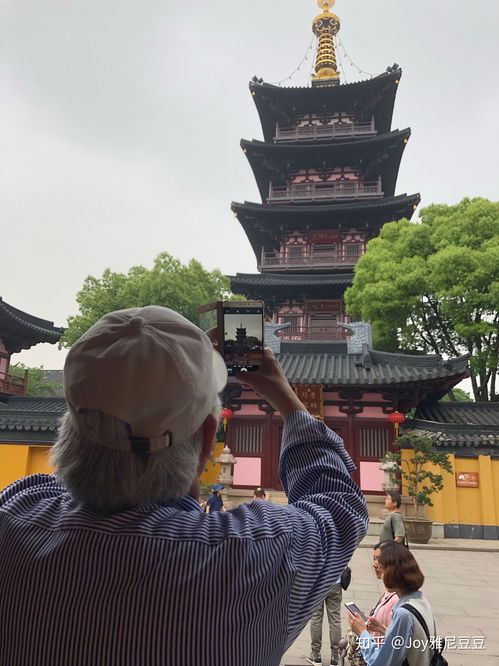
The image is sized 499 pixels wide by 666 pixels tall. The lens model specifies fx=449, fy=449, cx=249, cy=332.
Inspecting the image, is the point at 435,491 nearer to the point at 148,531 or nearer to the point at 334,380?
the point at 334,380

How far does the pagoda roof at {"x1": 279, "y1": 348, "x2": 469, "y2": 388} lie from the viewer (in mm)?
12438

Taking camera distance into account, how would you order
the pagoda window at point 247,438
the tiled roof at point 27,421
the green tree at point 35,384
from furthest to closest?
the green tree at point 35,384
the pagoda window at point 247,438
the tiled roof at point 27,421

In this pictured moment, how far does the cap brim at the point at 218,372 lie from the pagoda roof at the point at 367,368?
1217cm

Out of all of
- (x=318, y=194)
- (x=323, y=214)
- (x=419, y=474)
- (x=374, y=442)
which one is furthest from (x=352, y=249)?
(x=419, y=474)

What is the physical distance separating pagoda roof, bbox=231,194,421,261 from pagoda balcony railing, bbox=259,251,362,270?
127cm

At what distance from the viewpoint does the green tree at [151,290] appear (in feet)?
72.1

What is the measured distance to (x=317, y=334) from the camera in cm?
1903

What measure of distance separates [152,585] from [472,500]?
12647mm

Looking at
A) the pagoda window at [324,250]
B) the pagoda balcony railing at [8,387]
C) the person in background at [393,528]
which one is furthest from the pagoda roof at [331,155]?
the person in background at [393,528]

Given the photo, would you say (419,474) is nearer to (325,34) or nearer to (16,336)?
(16,336)

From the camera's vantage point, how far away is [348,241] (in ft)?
68.2

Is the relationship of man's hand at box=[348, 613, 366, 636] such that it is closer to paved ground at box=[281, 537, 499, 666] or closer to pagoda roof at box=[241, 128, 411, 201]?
paved ground at box=[281, 537, 499, 666]

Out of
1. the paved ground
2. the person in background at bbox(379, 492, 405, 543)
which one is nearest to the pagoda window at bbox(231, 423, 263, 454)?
the paved ground

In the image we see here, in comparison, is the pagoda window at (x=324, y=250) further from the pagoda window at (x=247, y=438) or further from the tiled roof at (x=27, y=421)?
the tiled roof at (x=27, y=421)
